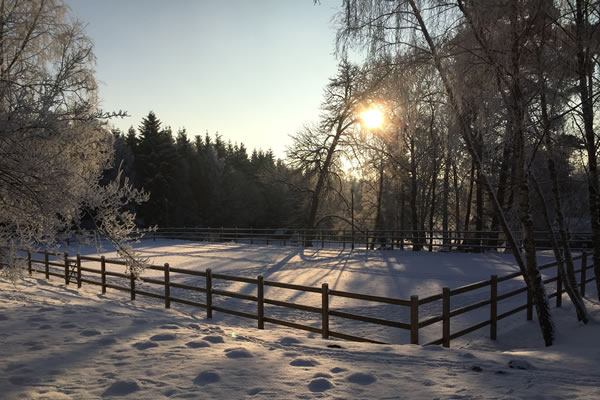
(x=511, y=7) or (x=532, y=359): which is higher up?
(x=511, y=7)

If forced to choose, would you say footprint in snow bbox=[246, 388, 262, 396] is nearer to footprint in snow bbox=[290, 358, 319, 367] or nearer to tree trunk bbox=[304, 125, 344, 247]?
footprint in snow bbox=[290, 358, 319, 367]

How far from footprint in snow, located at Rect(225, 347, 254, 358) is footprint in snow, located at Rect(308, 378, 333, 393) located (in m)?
1.27

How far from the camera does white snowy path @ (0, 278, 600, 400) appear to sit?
441 centimetres

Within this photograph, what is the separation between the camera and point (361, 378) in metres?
4.78

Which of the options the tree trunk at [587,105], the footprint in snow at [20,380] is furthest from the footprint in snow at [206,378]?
the tree trunk at [587,105]

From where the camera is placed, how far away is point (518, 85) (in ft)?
24.6

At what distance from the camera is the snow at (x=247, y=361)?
445 centimetres

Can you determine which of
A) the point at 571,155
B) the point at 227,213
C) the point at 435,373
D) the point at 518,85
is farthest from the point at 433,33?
the point at 227,213

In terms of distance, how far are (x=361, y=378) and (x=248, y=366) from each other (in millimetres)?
1363

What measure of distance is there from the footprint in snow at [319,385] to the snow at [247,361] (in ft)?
0.05

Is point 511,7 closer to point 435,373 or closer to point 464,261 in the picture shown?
point 435,373

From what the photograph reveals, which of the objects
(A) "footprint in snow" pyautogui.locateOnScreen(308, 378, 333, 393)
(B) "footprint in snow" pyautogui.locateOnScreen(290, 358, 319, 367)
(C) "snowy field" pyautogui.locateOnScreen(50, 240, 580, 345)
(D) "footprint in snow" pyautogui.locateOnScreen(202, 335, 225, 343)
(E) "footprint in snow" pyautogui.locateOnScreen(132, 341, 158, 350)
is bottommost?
(C) "snowy field" pyautogui.locateOnScreen(50, 240, 580, 345)

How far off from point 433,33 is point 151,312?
781 centimetres

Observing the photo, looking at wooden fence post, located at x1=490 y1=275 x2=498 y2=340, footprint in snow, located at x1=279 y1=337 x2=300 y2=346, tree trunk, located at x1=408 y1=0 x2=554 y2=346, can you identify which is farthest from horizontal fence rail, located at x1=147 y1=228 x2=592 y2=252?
footprint in snow, located at x1=279 y1=337 x2=300 y2=346
